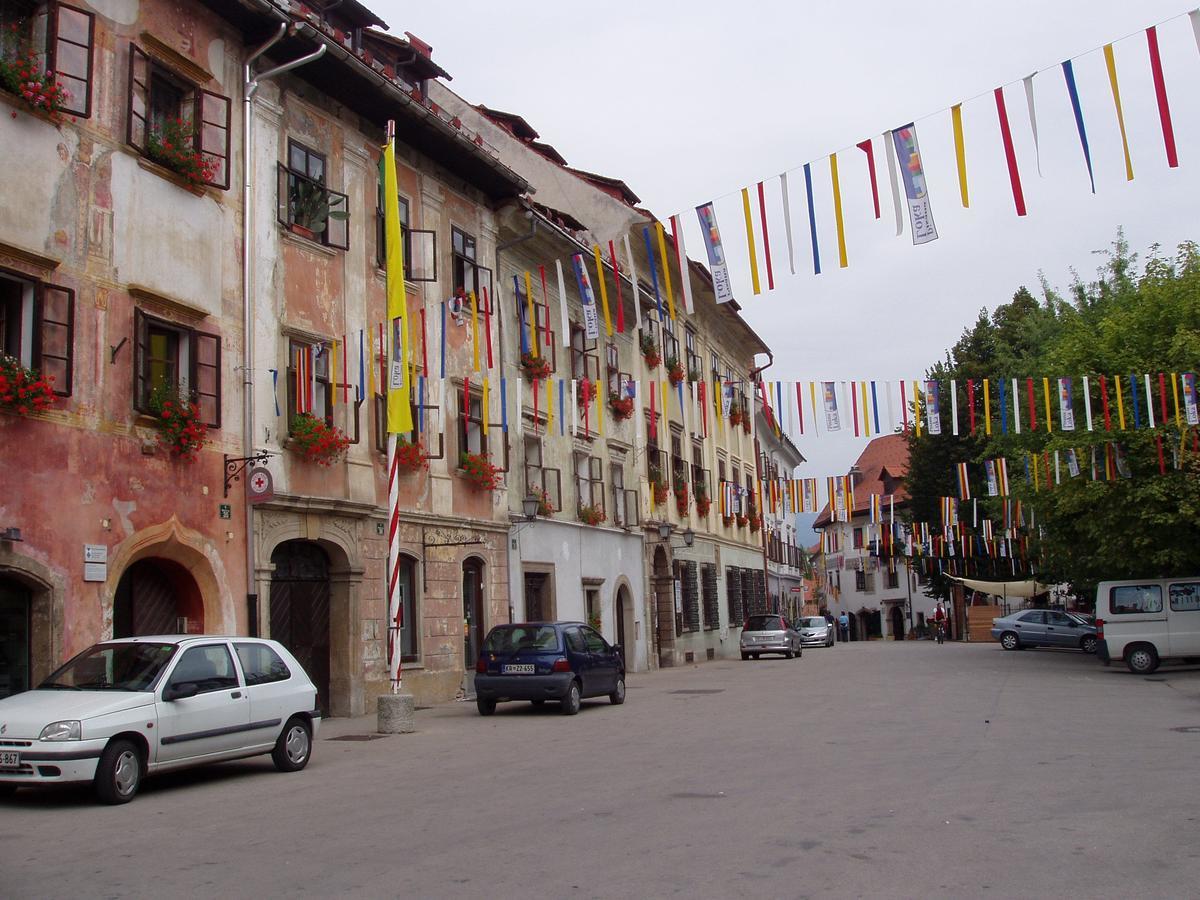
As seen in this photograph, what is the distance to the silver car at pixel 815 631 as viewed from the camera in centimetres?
5447

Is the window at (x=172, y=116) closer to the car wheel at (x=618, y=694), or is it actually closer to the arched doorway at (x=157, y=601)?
the arched doorway at (x=157, y=601)

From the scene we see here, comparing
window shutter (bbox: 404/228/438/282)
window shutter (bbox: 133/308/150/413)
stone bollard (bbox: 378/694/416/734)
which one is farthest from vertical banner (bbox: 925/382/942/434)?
window shutter (bbox: 133/308/150/413)

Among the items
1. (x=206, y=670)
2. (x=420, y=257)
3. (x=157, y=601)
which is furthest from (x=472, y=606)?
(x=206, y=670)

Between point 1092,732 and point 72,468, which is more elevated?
point 72,468

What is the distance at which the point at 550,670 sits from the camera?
64.2 feet

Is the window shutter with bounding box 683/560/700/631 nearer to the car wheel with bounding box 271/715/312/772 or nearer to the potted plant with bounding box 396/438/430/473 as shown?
the potted plant with bounding box 396/438/430/473

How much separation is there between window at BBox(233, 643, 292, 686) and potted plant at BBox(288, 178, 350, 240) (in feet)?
29.8

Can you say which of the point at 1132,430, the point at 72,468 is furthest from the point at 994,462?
the point at 72,468

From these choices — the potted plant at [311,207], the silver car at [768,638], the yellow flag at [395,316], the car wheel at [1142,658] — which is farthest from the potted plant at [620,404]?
the yellow flag at [395,316]

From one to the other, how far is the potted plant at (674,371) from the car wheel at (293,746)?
27.4m

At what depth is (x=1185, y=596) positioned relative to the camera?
84.6 feet

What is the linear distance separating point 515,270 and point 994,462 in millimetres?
16687

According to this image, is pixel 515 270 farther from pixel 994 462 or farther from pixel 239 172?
pixel 994 462

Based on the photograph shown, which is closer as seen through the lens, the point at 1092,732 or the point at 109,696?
the point at 109,696
